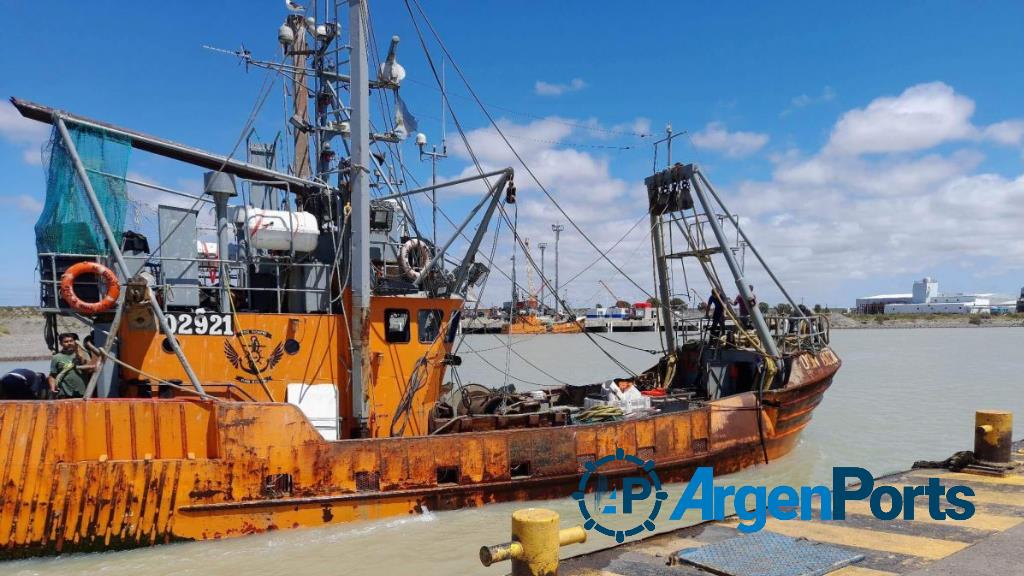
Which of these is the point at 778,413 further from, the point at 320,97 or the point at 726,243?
the point at 320,97

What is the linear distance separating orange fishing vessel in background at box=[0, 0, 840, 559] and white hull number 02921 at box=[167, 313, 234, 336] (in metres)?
0.02

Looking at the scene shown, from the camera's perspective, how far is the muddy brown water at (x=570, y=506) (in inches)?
293

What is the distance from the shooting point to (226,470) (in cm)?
784

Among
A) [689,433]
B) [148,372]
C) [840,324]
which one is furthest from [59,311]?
[840,324]

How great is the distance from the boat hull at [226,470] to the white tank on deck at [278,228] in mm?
2421

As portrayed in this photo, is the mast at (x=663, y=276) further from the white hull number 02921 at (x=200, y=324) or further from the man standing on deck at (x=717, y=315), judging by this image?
the white hull number 02921 at (x=200, y=324)

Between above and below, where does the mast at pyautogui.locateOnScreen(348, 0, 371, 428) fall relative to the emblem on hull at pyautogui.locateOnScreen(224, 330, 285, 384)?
above

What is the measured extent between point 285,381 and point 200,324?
4.44 feet

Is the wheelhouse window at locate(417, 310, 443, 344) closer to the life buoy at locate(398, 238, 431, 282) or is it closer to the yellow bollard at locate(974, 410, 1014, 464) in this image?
the life buoy at locate(398, 238, 431, 282)

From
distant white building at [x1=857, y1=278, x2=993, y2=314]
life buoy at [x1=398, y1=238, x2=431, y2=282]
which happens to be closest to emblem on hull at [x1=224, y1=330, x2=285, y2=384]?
life buoy at [x1=398, y1=238, x2=431, y2=282]

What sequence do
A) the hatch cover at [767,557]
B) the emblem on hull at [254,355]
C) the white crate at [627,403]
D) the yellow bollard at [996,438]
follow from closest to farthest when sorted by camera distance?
the hatch cover at [767,557] < the yellow bollard at [996,438] < the emblem on hull at [254,355] < the white crate at [627,403]

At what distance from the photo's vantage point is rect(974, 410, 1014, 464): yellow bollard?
7805 millimetres

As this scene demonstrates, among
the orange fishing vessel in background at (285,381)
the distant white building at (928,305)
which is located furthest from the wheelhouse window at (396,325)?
the distant white building at (928,305)

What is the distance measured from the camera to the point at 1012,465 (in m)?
7.72
